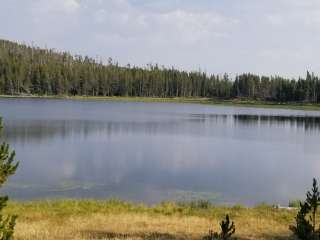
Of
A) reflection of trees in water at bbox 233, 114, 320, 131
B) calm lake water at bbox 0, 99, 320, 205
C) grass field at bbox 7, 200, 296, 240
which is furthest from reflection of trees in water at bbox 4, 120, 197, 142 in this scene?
grass field at bbox 7, 200, 296, 240

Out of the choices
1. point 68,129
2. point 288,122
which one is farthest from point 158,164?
point 288,122

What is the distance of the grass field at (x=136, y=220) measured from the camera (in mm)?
16625

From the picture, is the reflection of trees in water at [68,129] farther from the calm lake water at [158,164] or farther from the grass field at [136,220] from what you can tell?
the grass field at [136,220]

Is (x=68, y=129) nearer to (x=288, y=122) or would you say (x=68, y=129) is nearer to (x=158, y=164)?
(x=158, y=164)

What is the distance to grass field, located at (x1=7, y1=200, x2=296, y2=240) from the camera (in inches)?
655

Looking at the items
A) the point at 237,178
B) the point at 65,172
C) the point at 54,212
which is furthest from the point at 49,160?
the point at 54,212

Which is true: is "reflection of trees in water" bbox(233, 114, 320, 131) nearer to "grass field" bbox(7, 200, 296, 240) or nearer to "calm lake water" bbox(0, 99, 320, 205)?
"calm lake water" bbox(0, 99, 320, 205)

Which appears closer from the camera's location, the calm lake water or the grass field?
the grass field

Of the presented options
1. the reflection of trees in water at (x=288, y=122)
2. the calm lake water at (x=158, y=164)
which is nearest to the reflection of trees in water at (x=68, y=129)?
the calm lake water at (x=158, y=164)

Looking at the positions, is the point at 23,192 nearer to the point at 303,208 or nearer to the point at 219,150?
the point at 303,208

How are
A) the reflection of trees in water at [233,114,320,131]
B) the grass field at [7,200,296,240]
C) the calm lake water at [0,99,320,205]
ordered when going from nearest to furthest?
1. the grass field at [7,200,296,240]
2. the calm lake water at [0,99,320,205]
3. the reflection of trees in water at [233,114,320,131]

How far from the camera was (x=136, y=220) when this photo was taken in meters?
19.4

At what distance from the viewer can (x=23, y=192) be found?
27891mm

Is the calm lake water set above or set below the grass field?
below
